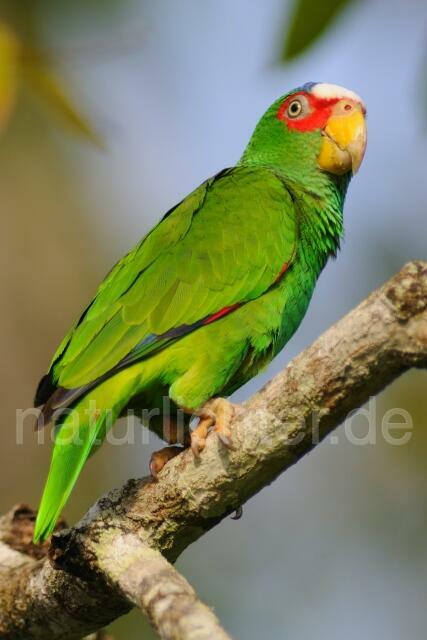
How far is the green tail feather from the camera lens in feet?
9.80

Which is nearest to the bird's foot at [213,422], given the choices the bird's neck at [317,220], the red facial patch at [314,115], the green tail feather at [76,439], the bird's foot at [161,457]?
the bird's foot at [161,457]

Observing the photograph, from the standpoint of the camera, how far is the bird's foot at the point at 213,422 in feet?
8.54

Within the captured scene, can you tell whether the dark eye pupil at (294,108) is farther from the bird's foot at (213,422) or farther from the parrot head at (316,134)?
the bird's foot at (213,422)

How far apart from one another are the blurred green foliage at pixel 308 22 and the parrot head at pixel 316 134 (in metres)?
1.91

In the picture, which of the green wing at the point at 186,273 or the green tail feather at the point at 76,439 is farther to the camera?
the green wing at the point at 186,273

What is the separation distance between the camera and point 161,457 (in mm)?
3205

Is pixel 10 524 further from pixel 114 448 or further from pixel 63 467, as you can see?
pixel 114 448

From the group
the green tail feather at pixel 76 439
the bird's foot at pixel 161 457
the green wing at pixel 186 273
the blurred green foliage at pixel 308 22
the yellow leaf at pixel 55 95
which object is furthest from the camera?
the green wing at pixel 186 273

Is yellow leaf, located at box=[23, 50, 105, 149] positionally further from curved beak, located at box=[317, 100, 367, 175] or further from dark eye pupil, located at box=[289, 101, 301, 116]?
dark eye pupil, located at box=[289, 101, 301, 116]

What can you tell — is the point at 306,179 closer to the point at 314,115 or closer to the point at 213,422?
the point at 314,115

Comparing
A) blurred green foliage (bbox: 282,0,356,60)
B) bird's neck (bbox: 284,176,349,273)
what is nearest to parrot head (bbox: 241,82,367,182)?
bird's neck (bbox: 284,176,349,273)

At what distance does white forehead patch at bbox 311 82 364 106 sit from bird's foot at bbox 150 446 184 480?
182cm

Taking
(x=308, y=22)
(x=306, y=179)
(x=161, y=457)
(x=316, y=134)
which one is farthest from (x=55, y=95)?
(x=316, y=134)

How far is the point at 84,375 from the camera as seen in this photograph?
126 inches
